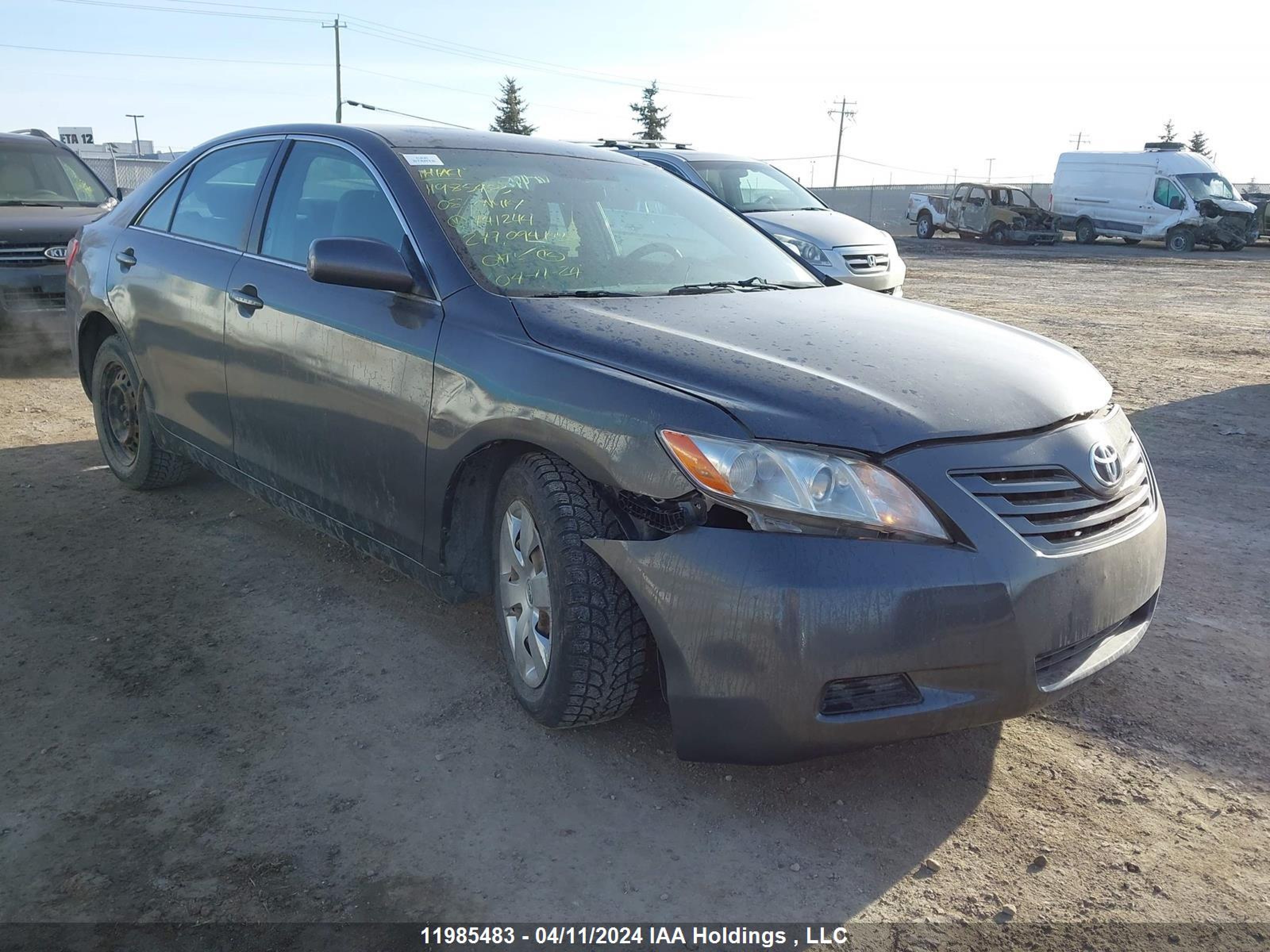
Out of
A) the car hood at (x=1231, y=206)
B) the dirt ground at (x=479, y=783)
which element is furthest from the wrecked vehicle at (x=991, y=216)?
the dirt ground at (x=479, y=783)

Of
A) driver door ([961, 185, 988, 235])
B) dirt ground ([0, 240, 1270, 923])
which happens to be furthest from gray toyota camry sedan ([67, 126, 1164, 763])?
driver door ([961, 185, 988, 235])

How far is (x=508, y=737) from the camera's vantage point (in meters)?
3.06

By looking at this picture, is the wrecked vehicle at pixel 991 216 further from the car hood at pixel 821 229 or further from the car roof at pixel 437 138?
the car roof at pixel 437 138

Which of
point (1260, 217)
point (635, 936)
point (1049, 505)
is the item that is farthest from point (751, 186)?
point (1260, 217)

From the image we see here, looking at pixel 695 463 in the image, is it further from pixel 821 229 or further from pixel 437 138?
pixel 821 229

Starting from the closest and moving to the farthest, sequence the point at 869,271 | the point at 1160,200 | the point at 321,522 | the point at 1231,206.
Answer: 1. the point at 321,522
2. the point at 869,271
3. the point at 1231,206
4. the point at 1160,200

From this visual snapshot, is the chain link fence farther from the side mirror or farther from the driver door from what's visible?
the side mirror

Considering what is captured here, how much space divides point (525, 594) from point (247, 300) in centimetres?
171

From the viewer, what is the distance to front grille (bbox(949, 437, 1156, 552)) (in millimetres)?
2459

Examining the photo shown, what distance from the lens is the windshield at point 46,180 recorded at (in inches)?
363

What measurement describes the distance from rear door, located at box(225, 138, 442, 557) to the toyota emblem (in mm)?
1812

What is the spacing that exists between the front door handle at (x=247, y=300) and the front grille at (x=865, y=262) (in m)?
7.29

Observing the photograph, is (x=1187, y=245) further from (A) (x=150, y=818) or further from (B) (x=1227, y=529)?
(A) (x=150, y=818)

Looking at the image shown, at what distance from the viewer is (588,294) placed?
129 inches
